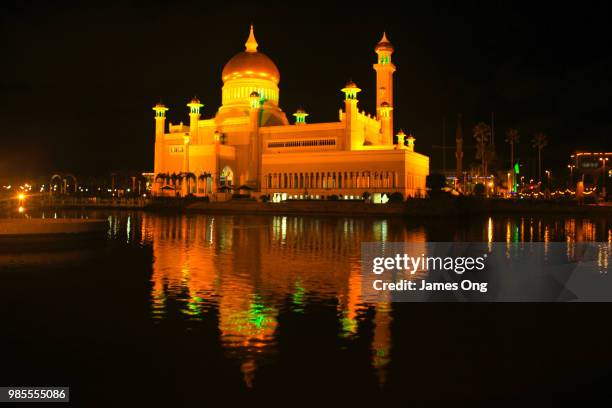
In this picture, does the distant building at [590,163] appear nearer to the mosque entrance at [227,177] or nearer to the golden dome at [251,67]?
the golden dome at [251,67]

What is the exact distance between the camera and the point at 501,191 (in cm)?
8188

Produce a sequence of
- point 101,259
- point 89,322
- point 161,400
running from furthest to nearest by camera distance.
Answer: point 101,259 < point 89,322 < point 161,400

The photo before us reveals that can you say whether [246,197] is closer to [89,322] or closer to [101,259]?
[101,259]

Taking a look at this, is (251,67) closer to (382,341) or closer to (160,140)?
(160,140)

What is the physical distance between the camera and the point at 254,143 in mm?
64812

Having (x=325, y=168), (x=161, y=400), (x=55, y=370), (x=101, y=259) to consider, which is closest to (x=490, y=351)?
(x=161, y=400)

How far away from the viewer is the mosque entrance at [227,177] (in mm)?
66375

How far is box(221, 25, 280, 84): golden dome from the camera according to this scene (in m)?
67.6

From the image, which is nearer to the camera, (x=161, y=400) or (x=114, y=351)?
(x=161, y=400)

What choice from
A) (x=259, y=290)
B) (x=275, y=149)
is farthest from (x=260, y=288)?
(x=275, y=149)

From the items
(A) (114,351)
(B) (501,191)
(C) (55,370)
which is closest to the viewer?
(C) (55,370)

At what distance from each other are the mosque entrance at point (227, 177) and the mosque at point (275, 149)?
11 cm

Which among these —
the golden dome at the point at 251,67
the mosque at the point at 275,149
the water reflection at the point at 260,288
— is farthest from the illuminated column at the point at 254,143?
the water reflection at the point at 260,288

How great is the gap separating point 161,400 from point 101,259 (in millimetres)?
11213
